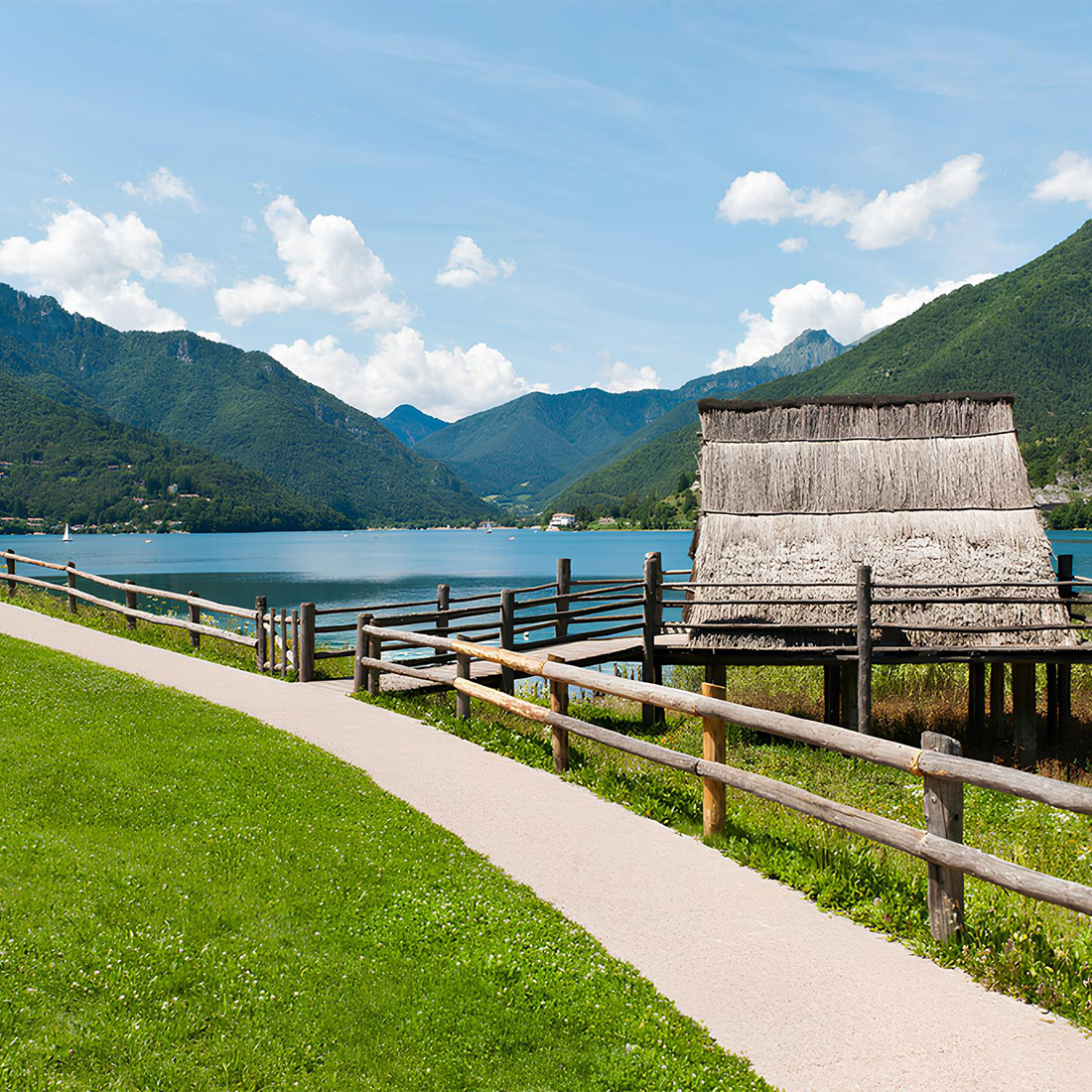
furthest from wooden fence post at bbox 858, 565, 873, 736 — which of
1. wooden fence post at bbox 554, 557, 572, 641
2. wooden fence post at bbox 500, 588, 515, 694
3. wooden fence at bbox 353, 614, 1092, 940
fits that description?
wooden fence at bbox 353, 614, 1092, 940

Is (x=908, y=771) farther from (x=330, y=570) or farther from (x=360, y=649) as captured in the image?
(x=330, y=570)

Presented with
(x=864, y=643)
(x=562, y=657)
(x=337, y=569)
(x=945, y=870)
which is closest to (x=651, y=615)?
(x=562, y=657)

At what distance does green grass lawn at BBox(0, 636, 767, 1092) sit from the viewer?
4379 mm

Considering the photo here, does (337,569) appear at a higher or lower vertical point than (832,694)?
lower

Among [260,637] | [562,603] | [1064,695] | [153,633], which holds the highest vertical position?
[562,603]

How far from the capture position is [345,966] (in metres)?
5.32

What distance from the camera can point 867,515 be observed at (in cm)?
1872

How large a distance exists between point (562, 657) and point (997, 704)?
9.70m

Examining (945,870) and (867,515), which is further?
(867,515)

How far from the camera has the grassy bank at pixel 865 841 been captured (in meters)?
5.56

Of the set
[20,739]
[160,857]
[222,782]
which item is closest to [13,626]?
[20,739]

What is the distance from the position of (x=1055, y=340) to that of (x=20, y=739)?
742 ft

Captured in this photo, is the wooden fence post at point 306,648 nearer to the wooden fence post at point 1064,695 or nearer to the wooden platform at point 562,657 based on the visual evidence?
the wooden platform at point 562,657

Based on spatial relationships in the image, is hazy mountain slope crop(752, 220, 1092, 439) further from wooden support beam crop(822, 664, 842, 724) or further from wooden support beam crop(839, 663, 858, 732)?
wooden support beam crop(839, 663, 858, 732)
